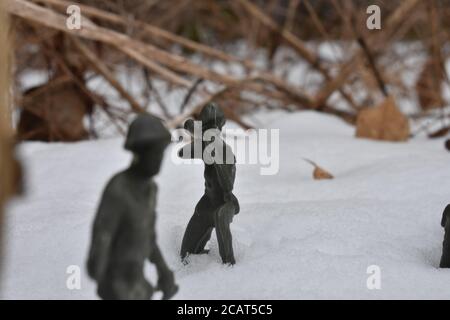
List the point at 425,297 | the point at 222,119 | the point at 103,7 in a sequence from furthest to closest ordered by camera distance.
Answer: the point at 103,7
the point at 222,119
the point at 425,297

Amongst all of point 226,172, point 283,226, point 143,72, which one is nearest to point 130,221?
point 226,172

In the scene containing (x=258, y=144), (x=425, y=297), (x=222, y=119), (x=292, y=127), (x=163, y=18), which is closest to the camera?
(x=425, y=297)

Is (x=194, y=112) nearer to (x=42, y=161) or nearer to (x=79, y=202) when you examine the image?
(x=42, y=161)

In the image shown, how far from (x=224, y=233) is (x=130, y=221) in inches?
12.7

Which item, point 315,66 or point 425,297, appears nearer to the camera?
point 425,297

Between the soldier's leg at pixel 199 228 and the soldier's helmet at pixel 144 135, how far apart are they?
36 centimetres

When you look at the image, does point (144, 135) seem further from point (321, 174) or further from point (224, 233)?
point (321, 174)

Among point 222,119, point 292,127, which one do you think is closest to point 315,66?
point 292,127

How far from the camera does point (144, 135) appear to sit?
804 mm

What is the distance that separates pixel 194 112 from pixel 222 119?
3.52ft

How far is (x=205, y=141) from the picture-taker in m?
1.11

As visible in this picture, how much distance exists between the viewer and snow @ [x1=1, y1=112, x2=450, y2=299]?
3.49 feet

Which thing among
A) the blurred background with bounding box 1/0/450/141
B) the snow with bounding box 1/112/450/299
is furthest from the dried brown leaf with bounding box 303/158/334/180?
the blurred background with bounding box 1/0/450/141

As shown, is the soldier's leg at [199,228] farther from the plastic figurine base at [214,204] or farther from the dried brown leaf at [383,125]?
the dried brown leaf at [383,125]
